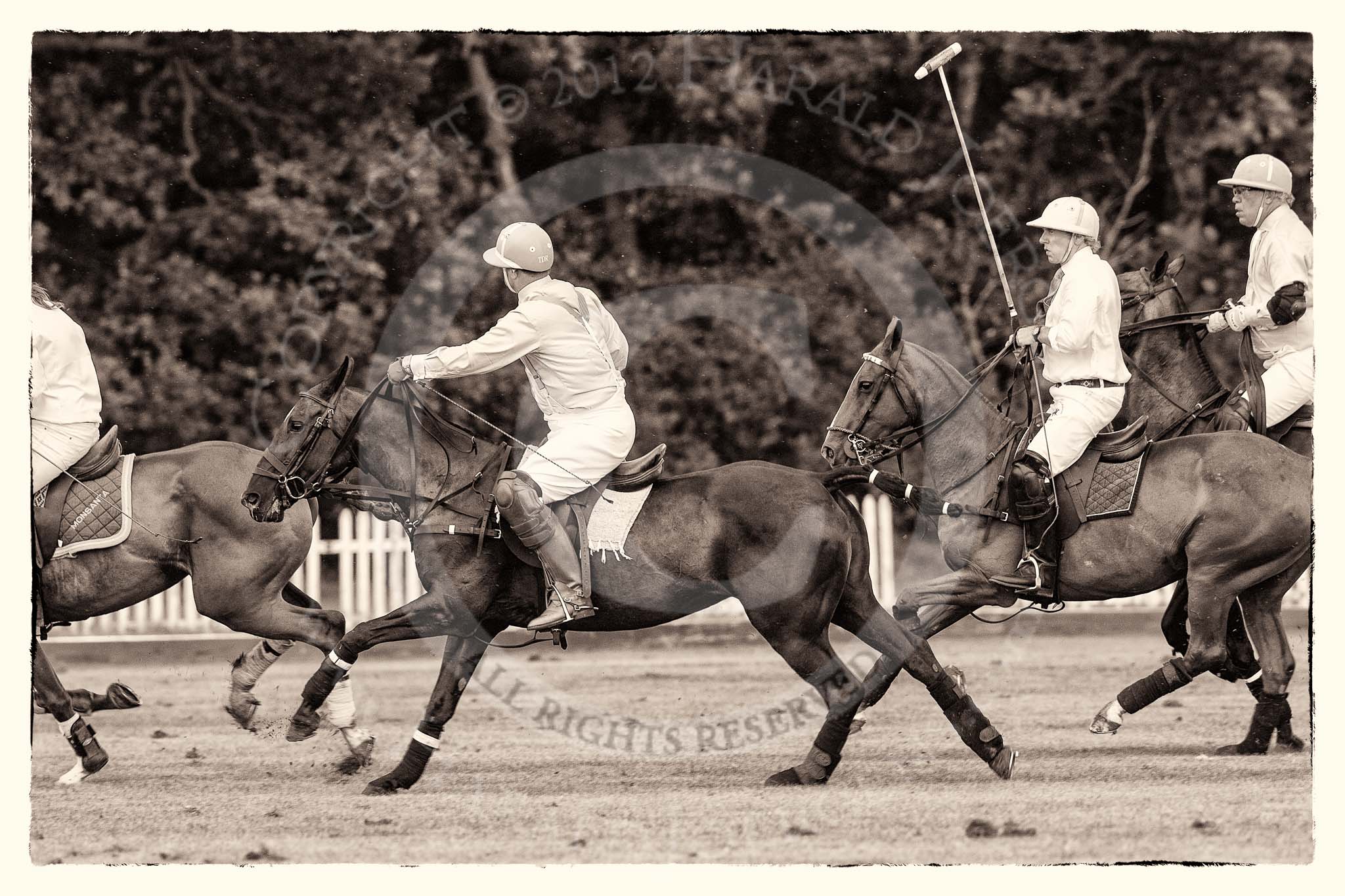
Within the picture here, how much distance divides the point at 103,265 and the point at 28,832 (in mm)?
11515

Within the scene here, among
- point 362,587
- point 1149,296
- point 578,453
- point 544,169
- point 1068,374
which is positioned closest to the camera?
point 578,453

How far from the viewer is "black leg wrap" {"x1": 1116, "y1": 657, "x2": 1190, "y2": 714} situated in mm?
9828

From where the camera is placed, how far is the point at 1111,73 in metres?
18.7

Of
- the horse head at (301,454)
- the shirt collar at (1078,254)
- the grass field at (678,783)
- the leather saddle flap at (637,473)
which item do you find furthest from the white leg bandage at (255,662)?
the shirt collar at (1078,254)

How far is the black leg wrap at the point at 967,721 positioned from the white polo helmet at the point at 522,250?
10.7 feet

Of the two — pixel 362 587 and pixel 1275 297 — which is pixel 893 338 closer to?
pixel 1275 297

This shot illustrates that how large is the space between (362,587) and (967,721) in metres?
9.76

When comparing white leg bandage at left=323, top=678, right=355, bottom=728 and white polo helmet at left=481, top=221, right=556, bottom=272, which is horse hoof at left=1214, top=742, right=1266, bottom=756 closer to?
white polo helmet at left=481, top=221, right=556, bottom=272

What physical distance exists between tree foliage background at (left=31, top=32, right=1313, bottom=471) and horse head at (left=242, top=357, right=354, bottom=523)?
880 cm

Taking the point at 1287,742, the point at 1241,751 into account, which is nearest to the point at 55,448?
the point at 1241,751

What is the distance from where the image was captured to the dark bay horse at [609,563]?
936cm

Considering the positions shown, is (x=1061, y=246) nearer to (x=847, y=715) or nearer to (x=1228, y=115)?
(x=847, y=715)

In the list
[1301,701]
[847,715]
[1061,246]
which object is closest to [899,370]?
[1061,246]

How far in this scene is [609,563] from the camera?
9.41 meters
